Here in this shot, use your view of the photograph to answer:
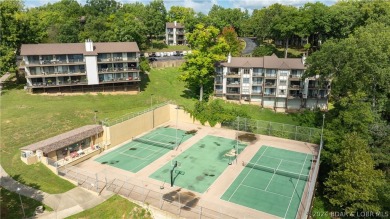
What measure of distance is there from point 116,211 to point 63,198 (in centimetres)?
635

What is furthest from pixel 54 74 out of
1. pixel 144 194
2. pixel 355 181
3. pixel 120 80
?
pixel 355 181

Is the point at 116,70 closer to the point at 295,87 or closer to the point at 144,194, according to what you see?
the point at 144,194

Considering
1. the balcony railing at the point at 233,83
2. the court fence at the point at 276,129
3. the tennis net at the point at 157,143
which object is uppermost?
the balcony railing at the point at 233,83

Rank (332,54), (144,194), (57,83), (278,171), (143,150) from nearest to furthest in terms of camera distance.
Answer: (144,194) < (278,171) < (143,150) < (332,54) < (57,83)

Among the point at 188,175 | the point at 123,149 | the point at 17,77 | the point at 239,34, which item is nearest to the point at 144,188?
the point at 188,175

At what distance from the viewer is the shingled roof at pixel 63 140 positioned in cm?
4055

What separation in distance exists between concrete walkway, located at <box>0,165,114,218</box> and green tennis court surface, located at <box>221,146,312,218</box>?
1450cm

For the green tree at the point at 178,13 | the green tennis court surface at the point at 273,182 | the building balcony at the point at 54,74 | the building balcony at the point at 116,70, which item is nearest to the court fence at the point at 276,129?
the green tennis court surface at the point at 273,182

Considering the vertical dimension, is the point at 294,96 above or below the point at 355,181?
above

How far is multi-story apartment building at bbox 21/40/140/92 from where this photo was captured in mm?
60562

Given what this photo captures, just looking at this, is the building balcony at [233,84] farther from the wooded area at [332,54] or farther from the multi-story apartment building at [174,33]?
the multi-story apartment building at [174,33]

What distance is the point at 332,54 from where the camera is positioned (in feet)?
162

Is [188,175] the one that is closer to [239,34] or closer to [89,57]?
[89,57]

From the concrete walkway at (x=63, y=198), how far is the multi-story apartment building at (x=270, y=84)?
4022 cm
